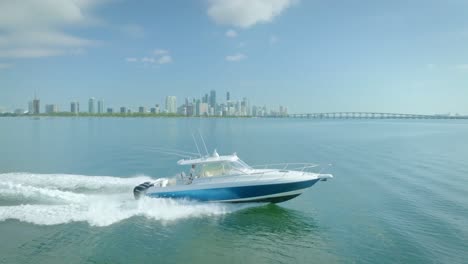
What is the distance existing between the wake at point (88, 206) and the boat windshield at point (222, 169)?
1.58 m

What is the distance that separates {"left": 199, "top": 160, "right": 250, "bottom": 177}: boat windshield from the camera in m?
17.2

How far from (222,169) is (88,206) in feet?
21.9

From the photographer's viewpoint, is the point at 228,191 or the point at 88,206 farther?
the point at 228,191

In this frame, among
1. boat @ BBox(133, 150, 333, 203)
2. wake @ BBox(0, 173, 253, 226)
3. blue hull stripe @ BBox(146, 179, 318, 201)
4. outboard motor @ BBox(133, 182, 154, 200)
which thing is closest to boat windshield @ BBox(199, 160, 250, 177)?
boat @ BBox(133, 150, 333, 203)

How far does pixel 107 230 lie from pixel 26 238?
2884mm

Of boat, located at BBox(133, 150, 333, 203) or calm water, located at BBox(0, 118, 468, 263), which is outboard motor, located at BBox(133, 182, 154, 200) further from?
calm water, located at BBox(0, 118, 468, 263)

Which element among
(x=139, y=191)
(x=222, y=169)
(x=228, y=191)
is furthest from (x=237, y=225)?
(x=139, y=191)

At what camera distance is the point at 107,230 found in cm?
1380

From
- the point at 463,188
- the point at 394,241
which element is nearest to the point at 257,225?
the point at 394,241

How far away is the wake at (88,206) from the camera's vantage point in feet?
48.2

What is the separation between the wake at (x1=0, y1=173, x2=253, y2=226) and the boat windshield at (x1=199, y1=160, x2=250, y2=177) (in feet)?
5.18

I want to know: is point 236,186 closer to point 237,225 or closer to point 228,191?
point 228,191

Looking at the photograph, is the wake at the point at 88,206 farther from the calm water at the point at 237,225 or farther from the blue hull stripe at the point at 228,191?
A: the blue hull stripe at the point at 228,191

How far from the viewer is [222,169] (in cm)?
1725
